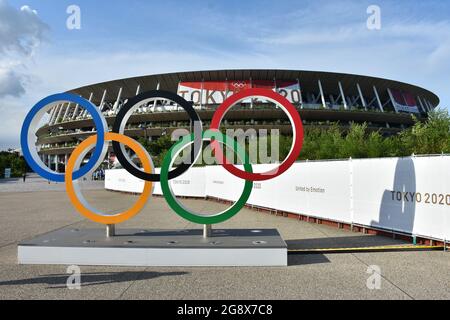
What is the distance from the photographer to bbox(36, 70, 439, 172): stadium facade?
6022cm

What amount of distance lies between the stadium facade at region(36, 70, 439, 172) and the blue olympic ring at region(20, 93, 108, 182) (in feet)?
149

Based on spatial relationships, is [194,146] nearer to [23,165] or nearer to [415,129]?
[415,129]

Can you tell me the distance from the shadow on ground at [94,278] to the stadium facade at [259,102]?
48.4m

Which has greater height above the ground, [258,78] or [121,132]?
[258,78]

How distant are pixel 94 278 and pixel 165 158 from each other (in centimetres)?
301

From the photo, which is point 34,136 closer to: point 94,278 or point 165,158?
point 165,158

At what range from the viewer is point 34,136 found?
8984 millimetres

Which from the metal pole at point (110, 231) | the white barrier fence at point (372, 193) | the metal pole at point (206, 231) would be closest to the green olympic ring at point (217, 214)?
the metal pole at point (206, 231)

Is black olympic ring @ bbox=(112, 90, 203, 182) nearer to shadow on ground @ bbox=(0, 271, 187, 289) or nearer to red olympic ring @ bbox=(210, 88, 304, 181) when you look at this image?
red olympic ring @ bbox=(210, 88, 304, 181)

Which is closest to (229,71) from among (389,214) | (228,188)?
(228,188)

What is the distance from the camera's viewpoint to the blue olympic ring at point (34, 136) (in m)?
8.74

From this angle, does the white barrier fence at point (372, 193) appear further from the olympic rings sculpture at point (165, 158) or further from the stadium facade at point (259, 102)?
the stadium facade at point (259, 102)

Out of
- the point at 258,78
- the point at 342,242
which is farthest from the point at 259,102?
the point at 342,242

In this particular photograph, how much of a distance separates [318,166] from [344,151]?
15.1 metres
